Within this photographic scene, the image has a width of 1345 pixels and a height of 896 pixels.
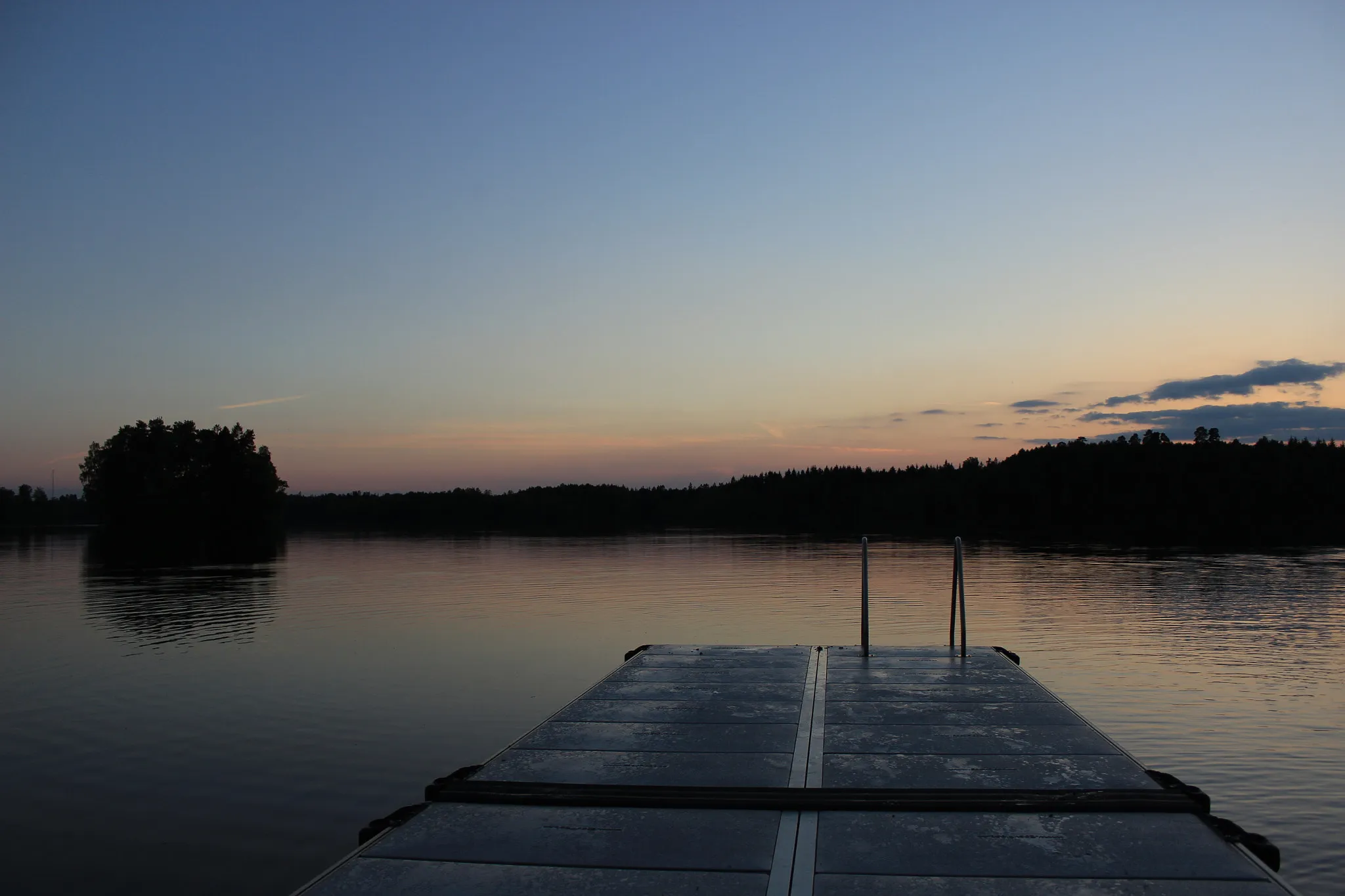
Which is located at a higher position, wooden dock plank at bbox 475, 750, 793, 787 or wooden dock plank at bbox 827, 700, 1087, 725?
wooden dock plank at bbox 475, 750, 793, 787

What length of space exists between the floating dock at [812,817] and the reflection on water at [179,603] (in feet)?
57.0

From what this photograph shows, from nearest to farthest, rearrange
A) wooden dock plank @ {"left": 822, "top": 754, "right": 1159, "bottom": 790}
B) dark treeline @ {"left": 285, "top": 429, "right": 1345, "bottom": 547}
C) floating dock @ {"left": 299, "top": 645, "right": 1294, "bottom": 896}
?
floating dock @ {"left": 299, "top": 645, "right": 1294, "bottom": 896}
wooden dock plank @ {"left": 822, "top": 754, "right": 1159, "bottom": 790}
dark treeline @ {"left": 285, "top": 429, "right": 1345, "bottom": 547}

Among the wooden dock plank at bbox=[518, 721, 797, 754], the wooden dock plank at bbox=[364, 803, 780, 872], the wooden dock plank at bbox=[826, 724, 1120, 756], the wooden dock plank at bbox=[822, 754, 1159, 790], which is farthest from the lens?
the wooden dock plank at bbox=[518, 721, 797, 754]

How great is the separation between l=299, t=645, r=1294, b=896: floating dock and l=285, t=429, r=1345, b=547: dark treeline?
6260cm

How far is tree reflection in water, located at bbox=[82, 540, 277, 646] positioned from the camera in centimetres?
2259

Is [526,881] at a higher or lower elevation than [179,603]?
higher

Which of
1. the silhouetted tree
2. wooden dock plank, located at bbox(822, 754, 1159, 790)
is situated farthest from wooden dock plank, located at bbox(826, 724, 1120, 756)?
the silhouetted tree

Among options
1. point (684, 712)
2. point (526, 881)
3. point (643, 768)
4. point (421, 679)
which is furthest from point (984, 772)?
point (421, 679)

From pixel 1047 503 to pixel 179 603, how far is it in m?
104

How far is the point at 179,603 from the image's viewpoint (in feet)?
94.7

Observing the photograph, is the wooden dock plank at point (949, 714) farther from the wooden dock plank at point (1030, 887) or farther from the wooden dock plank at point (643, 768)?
the wooden dock plank at point (1030, 887)

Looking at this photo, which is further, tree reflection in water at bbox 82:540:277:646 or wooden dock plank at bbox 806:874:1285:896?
tree reflection in water at bbox 82:540:277:646

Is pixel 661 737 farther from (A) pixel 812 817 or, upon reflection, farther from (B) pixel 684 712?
(A) pixel 812 817

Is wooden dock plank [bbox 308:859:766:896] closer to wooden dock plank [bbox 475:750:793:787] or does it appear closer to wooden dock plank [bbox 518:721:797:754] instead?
wooden dock plank [bbox 475:750:793:787]
